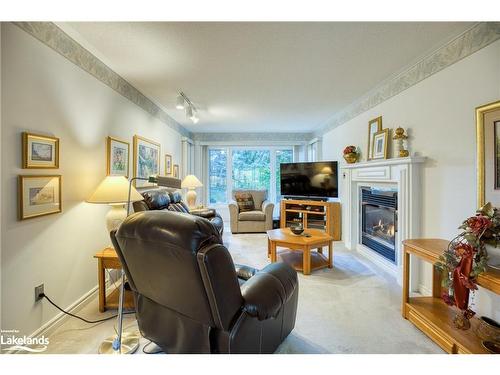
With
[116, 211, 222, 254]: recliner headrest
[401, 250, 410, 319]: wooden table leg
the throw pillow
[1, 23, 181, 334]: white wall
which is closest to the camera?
[116, 211, 222, 254]: recliner headrest

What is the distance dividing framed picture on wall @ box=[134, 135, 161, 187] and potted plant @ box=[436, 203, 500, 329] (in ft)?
11.1

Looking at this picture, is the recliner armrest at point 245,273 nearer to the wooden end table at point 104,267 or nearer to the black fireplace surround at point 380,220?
the wooden end table at point 104,267

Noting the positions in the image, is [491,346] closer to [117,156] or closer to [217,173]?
[117,156]

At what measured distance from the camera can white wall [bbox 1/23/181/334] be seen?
1.49 m

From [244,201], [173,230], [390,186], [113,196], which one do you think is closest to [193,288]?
[173,230]

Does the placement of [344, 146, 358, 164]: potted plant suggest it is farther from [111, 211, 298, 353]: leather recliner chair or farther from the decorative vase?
[111, 211, 298, 353]: leather recliner chair

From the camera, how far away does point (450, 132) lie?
2072 mm

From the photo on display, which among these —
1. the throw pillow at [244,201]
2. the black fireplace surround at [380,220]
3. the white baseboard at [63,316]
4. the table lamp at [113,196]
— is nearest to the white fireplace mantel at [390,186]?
the black fireplace surround at [380,220]

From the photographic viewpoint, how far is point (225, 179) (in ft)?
21.1

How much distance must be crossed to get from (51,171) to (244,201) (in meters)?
3.95

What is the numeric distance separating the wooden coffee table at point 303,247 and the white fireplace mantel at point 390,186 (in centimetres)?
75

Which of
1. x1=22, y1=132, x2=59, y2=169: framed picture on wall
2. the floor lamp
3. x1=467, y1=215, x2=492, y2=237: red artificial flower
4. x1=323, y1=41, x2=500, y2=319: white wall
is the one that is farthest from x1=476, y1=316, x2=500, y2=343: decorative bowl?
Result: x1=22, y1=132, x2=59, y2=169: framed picture on wall
